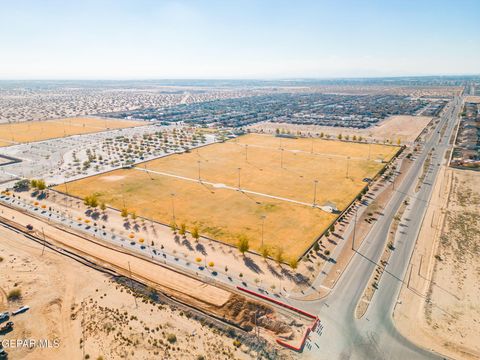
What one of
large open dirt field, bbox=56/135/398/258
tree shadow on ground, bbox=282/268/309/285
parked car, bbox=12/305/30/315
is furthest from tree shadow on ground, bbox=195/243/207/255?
parked car, bbox=12/305/30/315

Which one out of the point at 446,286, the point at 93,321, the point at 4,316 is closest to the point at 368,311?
the point at 446,286

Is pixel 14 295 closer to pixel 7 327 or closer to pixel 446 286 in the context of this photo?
pixel 7 327

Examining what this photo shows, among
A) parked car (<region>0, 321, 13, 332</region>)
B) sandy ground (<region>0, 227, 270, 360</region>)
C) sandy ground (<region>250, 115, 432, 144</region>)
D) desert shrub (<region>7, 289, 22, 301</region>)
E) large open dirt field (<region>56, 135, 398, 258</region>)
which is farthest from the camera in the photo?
sandy ground (<region>250, 115, 432, 144</region>)

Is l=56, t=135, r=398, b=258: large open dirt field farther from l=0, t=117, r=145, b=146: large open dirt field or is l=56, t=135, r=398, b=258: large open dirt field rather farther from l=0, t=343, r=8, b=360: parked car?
l=0, t=117, r=145, b=146: large open dirt field

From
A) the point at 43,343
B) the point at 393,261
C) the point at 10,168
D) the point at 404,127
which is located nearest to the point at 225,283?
the point at 43,343

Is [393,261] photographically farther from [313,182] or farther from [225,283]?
[313,182]

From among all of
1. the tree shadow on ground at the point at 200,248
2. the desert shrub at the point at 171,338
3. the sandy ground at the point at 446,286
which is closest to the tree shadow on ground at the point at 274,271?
the tree shadow on ground at the point at 200,248
